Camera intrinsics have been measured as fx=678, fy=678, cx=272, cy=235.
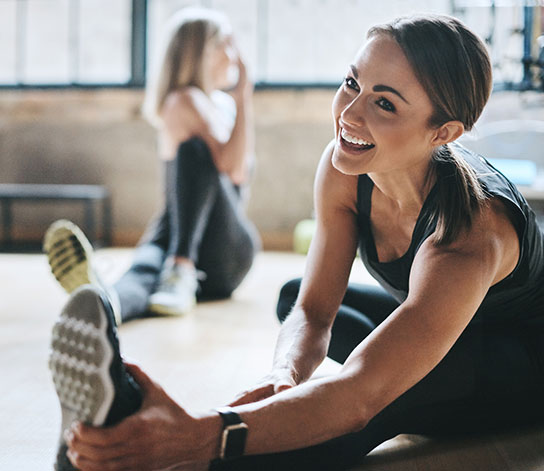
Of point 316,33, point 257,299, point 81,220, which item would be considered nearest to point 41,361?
point 257,299

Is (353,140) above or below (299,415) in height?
above

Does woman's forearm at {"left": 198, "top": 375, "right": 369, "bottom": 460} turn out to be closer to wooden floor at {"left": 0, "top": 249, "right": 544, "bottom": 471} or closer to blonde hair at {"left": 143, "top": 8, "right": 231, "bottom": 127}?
wooden floor at {"left": 0, "top": 249, "right": 544, "bottom": 471}

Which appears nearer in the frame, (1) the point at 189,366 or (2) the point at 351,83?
(2) the point at 351,83

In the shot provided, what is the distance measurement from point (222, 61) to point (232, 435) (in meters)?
1.94

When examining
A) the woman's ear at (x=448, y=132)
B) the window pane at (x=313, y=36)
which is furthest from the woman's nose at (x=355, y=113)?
the window pane at (x=313, y=36)

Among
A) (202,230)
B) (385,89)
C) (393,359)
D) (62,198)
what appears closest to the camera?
(393,359)

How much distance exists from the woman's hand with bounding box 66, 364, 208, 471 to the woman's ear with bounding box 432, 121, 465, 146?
1.66 feet

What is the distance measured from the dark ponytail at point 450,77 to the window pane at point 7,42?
3.84 m

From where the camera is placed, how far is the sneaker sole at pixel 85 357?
2.32 feet

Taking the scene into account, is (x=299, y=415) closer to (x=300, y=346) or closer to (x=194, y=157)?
(x=300, y=346)

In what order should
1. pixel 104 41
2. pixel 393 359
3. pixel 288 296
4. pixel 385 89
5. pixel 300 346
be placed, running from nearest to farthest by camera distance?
1. pixel 393 359
2. pixel 385 89
3. pixel 300 346
4. pixel 288 296
5. pixel 104 41

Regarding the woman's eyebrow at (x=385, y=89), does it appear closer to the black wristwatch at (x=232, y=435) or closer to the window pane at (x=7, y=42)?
the black wristwatch at (x=232, y=435)

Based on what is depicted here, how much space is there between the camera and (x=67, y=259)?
1721 millimetres

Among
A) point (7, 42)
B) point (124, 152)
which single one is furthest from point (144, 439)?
point (7, 42)
